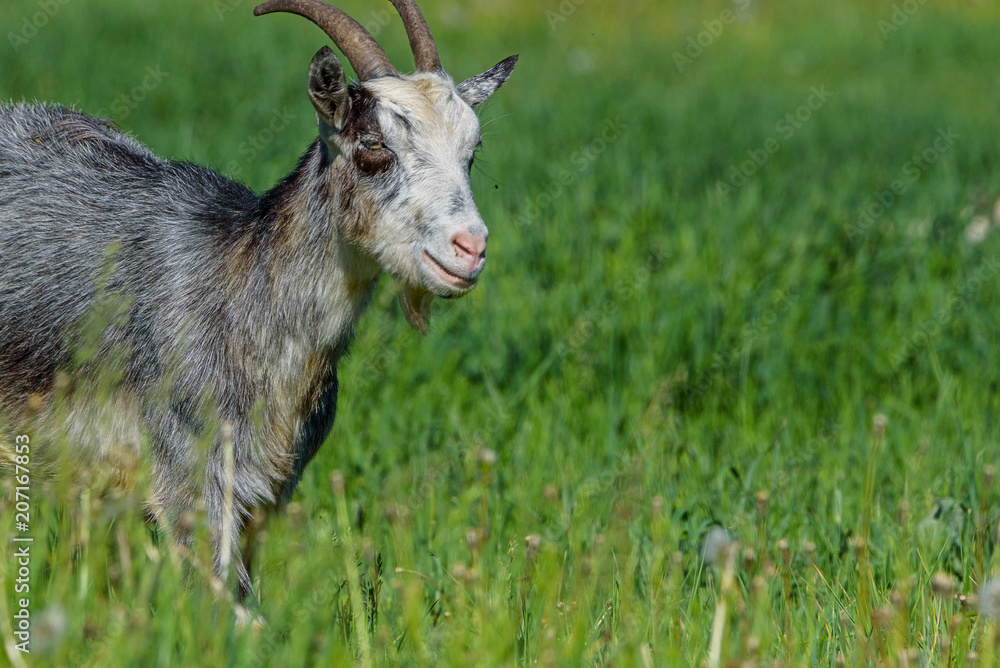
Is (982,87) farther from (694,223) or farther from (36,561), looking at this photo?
(36,561)

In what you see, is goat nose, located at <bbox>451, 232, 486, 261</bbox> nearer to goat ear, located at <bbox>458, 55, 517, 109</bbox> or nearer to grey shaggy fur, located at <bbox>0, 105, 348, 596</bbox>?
grey shaggy fur, located at <bbox>0, 105, 348, 596</bbox>

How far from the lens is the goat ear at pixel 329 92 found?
301cm

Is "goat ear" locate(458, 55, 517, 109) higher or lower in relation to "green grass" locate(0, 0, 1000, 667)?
higher

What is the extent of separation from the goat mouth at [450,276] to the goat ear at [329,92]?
0.50 metres

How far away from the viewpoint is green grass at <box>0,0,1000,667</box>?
7.63ft

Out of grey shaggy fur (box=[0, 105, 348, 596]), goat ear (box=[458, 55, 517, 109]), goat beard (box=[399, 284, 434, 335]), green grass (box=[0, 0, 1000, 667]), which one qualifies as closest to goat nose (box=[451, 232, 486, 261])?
goat beard (box=[399, 284, 434, 335])

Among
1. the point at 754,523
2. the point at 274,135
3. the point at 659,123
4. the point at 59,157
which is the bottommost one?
the point at 659,123

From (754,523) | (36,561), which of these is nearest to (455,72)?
(754,523)

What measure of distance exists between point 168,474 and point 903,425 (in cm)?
344

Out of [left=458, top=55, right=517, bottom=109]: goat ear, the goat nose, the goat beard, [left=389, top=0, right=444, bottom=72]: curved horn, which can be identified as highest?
[left=389, top=0, right=444, bottom=72]: curved horn

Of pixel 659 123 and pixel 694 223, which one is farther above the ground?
pixel 694 223

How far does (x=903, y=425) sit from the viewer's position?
5.07 meters

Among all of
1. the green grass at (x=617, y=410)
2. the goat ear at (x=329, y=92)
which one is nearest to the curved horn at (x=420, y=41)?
the goat ear at (x=329, y=92)

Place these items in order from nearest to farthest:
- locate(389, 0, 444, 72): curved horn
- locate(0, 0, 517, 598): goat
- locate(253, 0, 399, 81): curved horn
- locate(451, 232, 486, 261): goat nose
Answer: locate(451, 232, 486, 261): goat nose → locate(0, 0, 517, 598): goat → locate(253, 0, 399, 81): curved horn → locate(389, 0, 444, 72): curved horn
